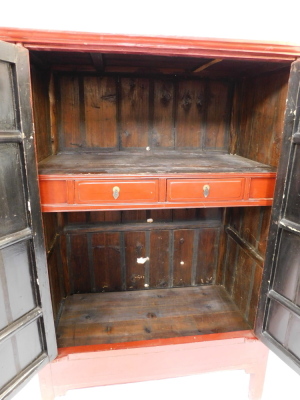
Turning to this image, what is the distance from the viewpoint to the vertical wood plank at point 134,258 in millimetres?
2088

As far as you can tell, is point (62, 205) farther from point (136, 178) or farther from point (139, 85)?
point (139, 85)

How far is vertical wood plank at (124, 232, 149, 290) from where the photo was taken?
209 cm

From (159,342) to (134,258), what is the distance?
663mm

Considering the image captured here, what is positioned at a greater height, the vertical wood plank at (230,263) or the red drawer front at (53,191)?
the red drawer front at (53,191)

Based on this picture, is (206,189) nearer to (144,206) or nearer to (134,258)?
(144,206)

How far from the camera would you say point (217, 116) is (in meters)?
1.94

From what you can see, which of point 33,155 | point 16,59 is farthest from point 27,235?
point 16,59

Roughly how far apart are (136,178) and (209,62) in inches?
29.9

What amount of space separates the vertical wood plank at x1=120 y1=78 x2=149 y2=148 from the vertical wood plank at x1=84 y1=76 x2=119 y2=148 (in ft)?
0.19

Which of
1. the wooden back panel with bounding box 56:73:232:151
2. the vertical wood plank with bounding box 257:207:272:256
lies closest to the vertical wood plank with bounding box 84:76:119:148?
the wooden back panel with bounding box 56:73:232:151

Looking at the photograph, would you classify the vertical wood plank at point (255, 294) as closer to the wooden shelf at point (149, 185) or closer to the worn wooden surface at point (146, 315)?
the worn wooden surface at point (146, 315)

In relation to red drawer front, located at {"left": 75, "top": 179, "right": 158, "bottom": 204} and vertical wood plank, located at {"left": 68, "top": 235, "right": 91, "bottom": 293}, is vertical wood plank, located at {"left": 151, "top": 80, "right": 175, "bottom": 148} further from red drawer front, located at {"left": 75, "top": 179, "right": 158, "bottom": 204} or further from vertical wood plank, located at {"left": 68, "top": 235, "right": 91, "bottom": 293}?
vertical wood plank, located at {"left": 68, "top": 235, "right": 91, "bottom": 293}

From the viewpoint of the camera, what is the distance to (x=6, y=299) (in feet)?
4.01

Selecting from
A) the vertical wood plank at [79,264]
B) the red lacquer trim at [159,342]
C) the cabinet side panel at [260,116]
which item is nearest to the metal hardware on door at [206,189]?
the cabinet side panel at [260,116]
